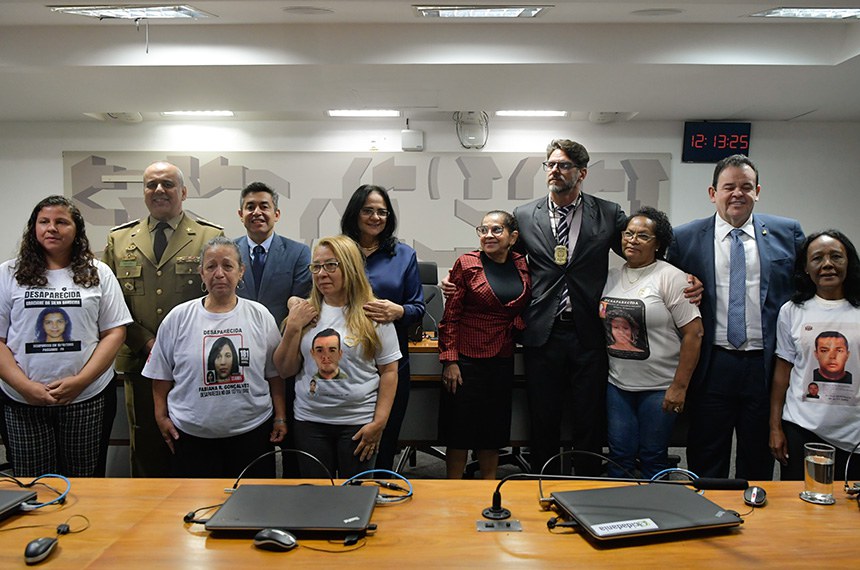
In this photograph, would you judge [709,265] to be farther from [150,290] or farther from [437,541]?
[150,290]

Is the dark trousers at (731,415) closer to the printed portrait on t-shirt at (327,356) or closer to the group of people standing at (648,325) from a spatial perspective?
the group of people standing at (648,325)

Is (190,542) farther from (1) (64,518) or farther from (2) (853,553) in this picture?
(2) (853,553)

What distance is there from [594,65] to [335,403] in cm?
308

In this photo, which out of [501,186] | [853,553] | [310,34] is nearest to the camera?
[853,553]

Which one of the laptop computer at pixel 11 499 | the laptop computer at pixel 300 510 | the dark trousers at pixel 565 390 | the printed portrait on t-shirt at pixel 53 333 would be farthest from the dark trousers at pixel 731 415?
the printed portrait on t-shirt at pixel 53 333

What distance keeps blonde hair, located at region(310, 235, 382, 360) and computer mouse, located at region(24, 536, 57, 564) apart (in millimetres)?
1129

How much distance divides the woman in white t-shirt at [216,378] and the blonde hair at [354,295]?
29cm


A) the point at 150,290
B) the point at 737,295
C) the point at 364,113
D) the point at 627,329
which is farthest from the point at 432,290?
the point at 364,113

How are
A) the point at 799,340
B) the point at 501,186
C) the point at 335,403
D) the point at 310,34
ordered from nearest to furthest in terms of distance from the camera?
the point at 335,403 → the point at 799,340 → the point at 310,34 → the point at 501,186

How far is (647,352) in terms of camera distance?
2602mm

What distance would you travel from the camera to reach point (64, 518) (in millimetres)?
1516

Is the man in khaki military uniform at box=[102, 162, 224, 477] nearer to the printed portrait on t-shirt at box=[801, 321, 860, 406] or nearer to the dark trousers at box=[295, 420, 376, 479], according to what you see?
the dark trousers at box=[295, 420, 376, 479]

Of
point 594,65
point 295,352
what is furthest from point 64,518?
point 594,65

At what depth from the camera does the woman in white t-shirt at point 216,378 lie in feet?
7.09
